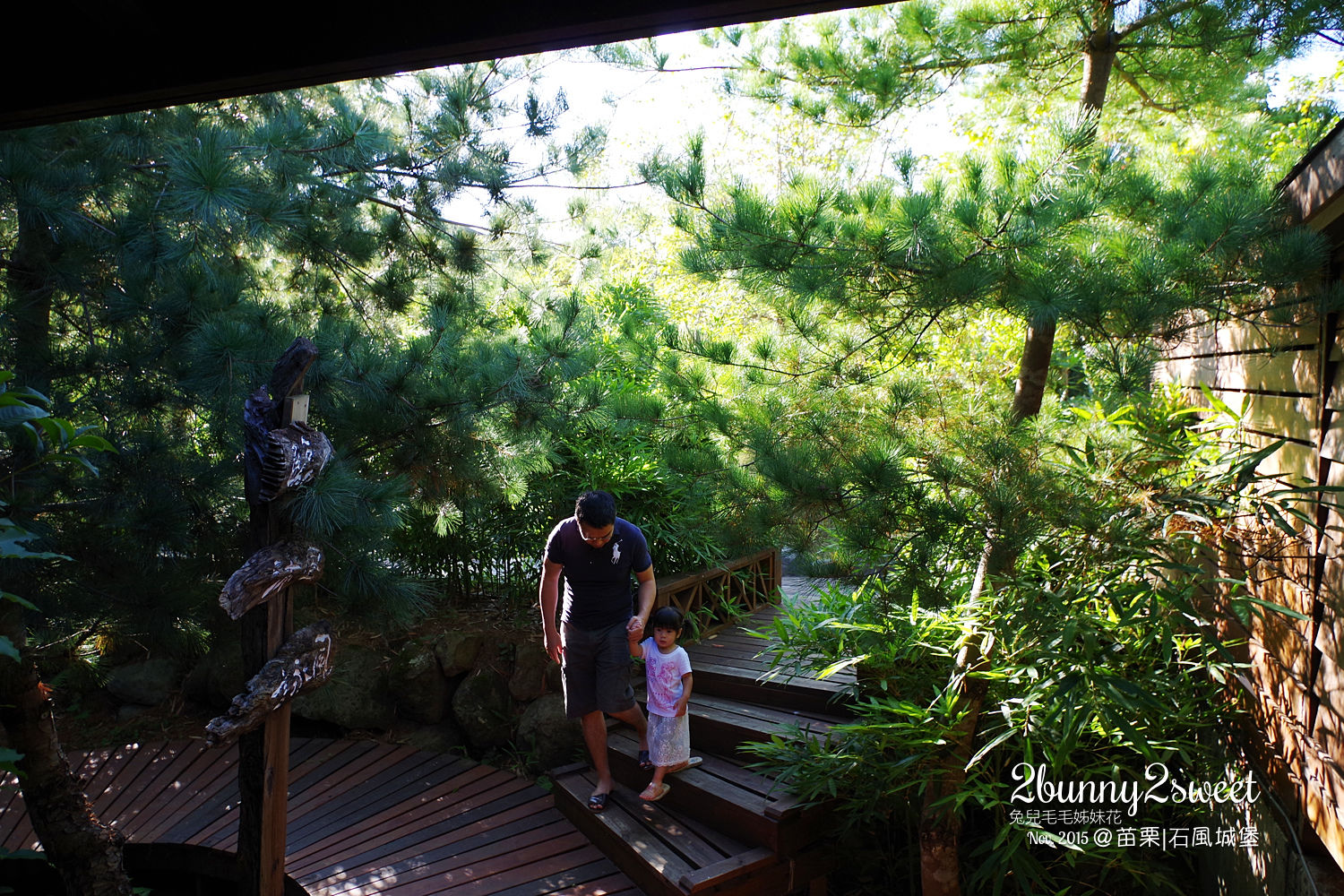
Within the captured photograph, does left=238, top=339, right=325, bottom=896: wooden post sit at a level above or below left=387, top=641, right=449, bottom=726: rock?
above

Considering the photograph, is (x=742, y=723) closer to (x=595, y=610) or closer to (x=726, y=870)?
(x=726, y=870)

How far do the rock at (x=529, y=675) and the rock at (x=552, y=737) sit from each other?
160 mm

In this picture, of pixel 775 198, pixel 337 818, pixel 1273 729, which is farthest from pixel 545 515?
pixel 1273 729

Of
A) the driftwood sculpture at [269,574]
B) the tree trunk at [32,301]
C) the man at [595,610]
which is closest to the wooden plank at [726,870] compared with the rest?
the man at [595,610]

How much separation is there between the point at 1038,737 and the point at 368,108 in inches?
167

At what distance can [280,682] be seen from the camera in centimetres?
264

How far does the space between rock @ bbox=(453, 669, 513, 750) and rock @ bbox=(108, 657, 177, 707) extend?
2094 millimetres

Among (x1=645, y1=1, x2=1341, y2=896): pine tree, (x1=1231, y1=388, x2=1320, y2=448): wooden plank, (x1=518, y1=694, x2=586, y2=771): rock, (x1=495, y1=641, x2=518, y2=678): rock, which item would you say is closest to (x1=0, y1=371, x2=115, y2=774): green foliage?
(x1=645, y1=1, x2=1341, y2=896): pine tree

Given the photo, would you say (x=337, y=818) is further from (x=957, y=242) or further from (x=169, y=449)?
(x=957, y=242)

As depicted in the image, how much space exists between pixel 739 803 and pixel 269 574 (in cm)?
205

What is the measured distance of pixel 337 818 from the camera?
4023 mm

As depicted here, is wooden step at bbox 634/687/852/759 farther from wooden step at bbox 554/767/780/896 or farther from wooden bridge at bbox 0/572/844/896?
wooden step at bbox 554/767/780/896

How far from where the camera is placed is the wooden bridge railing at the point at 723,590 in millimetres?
4883

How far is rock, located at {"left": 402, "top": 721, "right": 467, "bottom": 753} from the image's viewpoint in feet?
15.8
